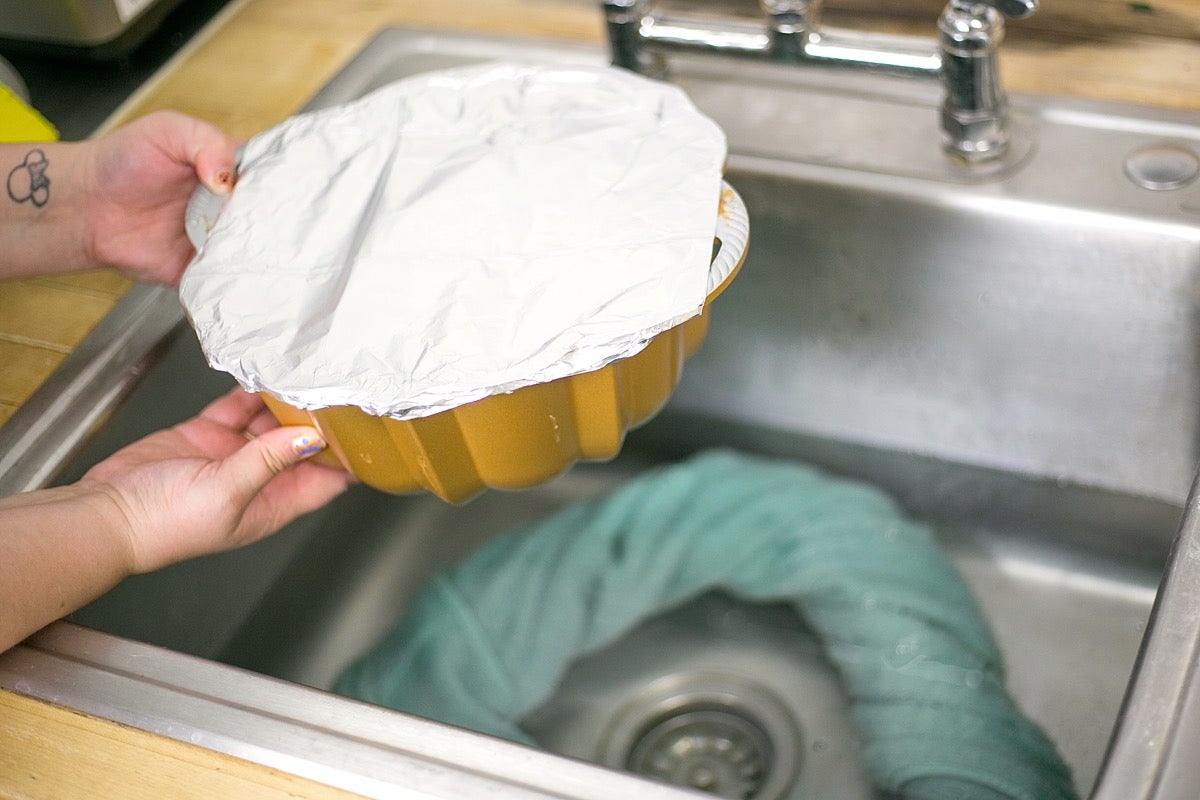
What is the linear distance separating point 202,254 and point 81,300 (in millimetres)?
220

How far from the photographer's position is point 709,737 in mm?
776

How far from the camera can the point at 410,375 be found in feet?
1.60

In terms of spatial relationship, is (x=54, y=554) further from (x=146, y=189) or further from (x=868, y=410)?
(x=868, y=410)

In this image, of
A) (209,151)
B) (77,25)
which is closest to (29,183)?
(209,151)

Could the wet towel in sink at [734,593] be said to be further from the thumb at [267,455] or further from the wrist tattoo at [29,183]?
the wrist tattoo at [29,183]

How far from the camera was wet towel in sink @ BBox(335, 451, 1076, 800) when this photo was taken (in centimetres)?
71

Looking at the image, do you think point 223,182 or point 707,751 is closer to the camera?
point 223,182

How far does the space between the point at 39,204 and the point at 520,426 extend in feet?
1.25

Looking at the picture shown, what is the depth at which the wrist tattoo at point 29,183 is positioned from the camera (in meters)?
0.70

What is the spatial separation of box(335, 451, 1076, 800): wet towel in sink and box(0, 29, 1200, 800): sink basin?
22 millimetres

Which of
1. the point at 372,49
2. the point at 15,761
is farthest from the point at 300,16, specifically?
the point at 15,761

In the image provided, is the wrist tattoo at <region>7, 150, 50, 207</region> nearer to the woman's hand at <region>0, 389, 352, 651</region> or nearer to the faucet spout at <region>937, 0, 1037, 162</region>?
the woman's hand at <region>0, 389, 352, 651</region>

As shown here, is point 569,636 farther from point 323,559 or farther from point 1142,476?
point 1142,476


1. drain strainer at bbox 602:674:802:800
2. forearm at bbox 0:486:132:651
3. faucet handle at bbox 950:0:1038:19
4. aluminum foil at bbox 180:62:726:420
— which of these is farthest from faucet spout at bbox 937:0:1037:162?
forearm at bbox 0:486:132:651
